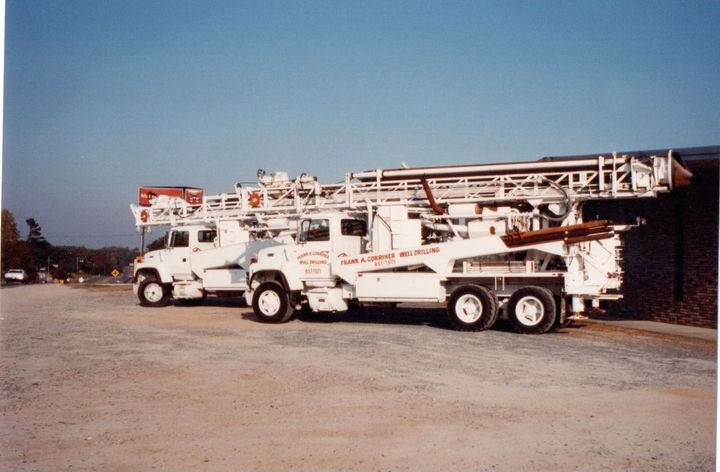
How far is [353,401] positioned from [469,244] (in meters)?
8.12

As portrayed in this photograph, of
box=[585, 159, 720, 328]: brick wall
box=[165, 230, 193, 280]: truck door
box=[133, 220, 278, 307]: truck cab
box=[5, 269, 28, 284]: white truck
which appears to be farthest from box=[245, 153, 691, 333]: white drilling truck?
box=[5, 269, 28, 284]: white truck

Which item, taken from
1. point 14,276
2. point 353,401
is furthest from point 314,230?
point 14,276

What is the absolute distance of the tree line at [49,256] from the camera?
164 feet

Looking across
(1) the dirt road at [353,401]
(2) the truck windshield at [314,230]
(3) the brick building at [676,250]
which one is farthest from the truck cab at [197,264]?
(3) the brick building at [676,250]

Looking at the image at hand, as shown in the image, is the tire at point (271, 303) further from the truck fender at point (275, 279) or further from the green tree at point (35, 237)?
the green tree at point (35, 237)

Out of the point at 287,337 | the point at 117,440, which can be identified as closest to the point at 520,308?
the point at 287,337

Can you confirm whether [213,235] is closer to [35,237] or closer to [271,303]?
[271,303]

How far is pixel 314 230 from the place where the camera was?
18375 mm

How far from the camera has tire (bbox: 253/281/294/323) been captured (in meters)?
18.2

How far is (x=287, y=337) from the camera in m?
15.3

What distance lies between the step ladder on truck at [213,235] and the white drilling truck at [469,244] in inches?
73.7

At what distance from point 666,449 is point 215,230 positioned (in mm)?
17618

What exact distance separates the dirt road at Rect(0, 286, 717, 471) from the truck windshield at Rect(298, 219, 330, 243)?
3.15 m

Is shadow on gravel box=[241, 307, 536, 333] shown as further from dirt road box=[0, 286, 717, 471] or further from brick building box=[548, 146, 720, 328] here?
brick building box=[548, 146, 720, 328]
